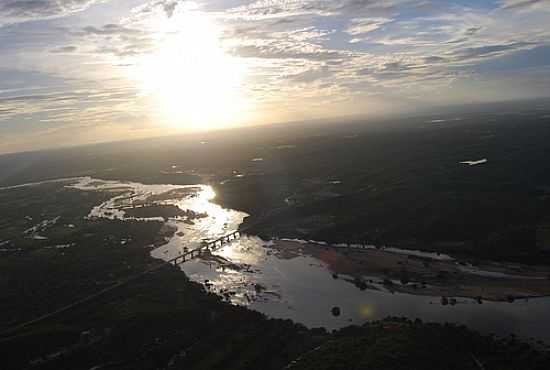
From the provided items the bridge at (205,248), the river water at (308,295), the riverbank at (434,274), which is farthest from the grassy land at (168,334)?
the riverbank at (434,274)

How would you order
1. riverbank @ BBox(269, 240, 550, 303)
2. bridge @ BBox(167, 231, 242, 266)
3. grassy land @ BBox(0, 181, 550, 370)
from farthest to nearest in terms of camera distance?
1. bridge @ BBox(167, 231, 242, 266)
2. riverbank @ BBox(269, 240, 550, 303)
3. grassy land @ BBox(0, 181, 550, 370)

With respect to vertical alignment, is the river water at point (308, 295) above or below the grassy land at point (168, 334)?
below

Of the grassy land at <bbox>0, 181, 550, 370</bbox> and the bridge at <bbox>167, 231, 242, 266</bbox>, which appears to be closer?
the grassy land at <bbox>0, 181, 550, 370</bbox>

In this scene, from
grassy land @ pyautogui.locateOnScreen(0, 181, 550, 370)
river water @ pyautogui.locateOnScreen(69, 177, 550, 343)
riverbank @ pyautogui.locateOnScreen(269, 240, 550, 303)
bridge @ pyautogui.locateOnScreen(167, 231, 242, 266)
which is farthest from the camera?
bridge @ pyautogui.locateOnScreen(167, 231, 242, 266)

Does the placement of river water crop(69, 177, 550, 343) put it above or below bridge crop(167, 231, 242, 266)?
below

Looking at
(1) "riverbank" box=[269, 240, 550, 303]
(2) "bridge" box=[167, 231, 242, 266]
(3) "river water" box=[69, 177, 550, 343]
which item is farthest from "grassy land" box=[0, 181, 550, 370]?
(1) "riverbank" box=[269, 240, 550, 303]

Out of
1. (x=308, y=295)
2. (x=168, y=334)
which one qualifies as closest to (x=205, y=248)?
(x=308, y=295)

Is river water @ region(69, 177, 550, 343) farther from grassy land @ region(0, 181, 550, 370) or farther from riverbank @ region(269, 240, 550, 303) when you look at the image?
grassy land @ region(0, 181, 550, 370)

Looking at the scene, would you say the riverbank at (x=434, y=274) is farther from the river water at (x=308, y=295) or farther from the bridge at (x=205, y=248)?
the bridge at (x=205, y=248)
